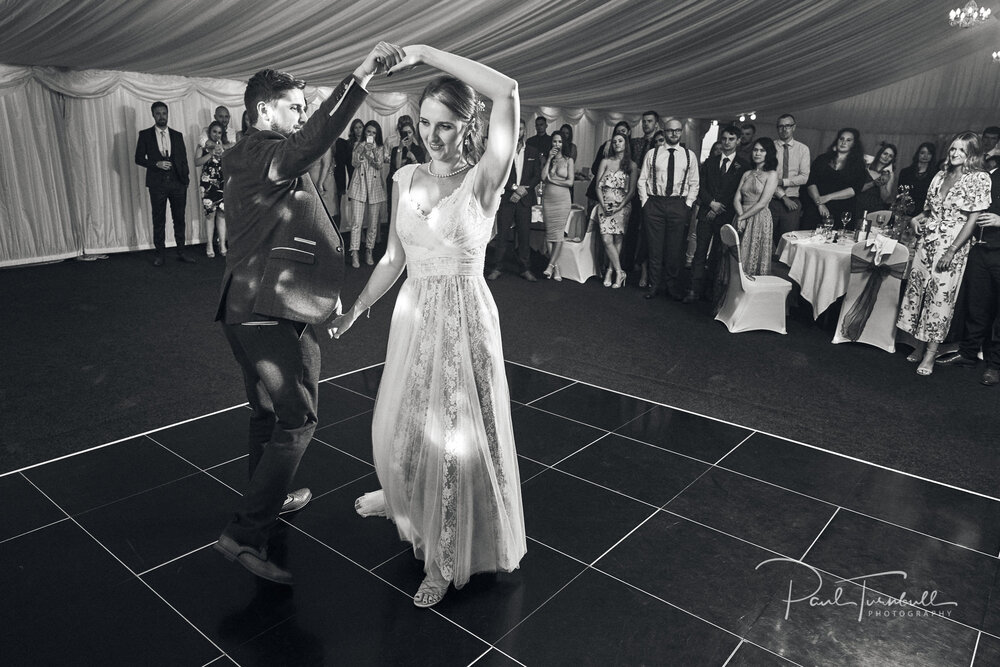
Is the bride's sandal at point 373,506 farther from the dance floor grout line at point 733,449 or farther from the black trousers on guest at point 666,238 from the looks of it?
the black trousers on guest at point 666,238

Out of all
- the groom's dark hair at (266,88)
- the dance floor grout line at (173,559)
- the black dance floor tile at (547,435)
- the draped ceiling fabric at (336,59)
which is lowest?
the dance floor grout line at (173,559)

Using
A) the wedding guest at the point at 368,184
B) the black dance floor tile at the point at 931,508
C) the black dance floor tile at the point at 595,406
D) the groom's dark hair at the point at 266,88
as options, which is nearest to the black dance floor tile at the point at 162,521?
the groom's dark hair at the point at 266,88

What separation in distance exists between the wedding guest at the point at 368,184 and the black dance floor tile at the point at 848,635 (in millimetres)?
6379

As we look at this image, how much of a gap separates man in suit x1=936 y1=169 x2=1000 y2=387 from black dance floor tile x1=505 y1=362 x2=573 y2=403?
9.41 feet

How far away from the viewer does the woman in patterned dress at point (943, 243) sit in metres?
4.40

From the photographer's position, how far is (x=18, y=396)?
3.81 meters

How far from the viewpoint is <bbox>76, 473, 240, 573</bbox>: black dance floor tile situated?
2.42m

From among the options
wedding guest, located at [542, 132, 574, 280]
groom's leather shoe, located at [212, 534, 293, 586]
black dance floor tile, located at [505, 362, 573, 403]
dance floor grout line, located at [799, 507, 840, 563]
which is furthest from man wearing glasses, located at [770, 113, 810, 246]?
groom's leather shoe, located at [212, 534, 293, 586]

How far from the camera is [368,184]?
7.77 m

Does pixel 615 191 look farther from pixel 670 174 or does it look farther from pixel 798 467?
pixel 798 467

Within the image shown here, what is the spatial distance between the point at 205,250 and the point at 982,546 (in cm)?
832

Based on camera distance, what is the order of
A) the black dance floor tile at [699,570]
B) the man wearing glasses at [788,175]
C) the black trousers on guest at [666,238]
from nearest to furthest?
the black dance floor tile at [699,570]
the black trousers on guest at [666,238]
the man wearing glasses at [788,175]

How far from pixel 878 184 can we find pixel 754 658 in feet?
22.0

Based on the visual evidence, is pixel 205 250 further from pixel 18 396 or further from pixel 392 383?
pixel 392 383
